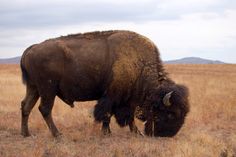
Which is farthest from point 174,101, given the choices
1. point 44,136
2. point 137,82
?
point 44,136

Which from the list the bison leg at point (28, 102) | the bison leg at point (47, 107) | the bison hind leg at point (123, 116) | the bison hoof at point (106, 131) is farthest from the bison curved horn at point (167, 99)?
the bison leg at point (28, 102)

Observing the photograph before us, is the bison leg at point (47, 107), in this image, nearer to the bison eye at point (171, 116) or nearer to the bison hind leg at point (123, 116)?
the bison hind leg at point (123, 116)

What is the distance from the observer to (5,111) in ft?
45.1

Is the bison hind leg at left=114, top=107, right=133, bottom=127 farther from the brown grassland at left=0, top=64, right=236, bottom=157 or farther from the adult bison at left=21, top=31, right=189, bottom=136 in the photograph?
the brown grassland at left=0, top=64, right=236, bottom=157

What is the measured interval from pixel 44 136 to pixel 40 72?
142cm

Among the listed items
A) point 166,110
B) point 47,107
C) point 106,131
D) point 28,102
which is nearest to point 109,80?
point 106,131

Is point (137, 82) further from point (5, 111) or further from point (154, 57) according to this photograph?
point (5, 111)

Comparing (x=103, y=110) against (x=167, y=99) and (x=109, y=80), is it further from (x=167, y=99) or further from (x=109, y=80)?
(x=167, y=99)

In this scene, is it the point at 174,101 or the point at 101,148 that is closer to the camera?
the point at 101,148

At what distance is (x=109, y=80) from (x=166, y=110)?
1407 mm

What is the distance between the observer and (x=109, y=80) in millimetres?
9867

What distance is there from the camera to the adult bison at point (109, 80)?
9.78 metres

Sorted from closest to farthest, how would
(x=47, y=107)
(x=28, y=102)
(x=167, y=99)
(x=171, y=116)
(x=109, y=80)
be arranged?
(x=167, y=99)
(x=171, y=116)
(x=109, y=80)
(x=47, y=107)
(x=28, y=102)

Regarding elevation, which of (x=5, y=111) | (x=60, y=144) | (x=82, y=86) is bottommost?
(x=5, y=111)
